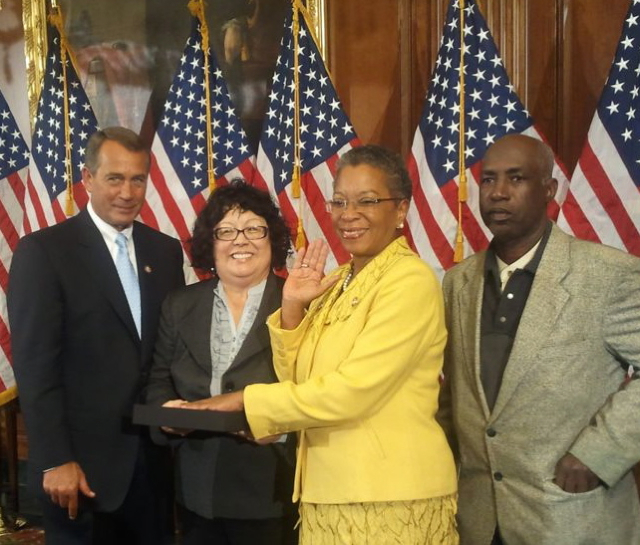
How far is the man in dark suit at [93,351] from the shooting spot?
2645 millimetres

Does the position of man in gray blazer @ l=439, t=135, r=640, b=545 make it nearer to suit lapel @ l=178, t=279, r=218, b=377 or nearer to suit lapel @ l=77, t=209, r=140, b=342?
suit lapel @ l=178, t=279, r=218, b=377

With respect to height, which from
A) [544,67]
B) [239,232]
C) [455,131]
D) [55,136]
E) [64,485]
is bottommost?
[64,485]

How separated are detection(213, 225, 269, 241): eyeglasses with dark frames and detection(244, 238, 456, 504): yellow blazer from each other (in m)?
0.51

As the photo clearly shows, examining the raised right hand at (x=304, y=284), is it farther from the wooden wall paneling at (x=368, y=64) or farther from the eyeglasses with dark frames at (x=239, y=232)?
the wooden wall paneling at (x=368, y=64)

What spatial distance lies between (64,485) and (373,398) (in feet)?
3.93

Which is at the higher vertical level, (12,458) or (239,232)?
(239,232)

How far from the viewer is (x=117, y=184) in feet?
9.29

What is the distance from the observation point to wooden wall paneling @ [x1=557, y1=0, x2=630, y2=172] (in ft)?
12.0

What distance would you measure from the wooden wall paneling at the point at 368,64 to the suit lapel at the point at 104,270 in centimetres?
189

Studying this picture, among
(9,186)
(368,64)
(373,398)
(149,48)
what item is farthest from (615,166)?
(9,186)

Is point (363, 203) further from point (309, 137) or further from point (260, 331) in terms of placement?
point (309, 137)

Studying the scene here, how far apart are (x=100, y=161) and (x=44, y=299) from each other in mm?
551

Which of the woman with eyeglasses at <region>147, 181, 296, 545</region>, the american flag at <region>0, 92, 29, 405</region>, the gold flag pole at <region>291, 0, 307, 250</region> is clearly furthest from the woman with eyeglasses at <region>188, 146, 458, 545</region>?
the american flag at <region>0, 92, 29, 405</region>

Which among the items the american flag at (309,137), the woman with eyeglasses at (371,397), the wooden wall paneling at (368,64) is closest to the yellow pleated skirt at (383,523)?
the woman with eyeglasses at (371,397)
